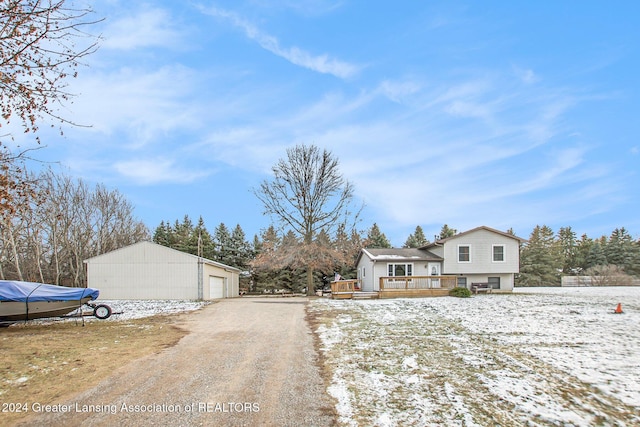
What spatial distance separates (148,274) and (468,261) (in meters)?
21.9

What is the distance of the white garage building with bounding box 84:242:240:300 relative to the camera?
2530cm

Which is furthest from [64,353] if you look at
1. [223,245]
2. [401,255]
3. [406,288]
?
[223,245]

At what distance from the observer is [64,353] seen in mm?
8164

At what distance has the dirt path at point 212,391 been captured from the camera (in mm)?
4586

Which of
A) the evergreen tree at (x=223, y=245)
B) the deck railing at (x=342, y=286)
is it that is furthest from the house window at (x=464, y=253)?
the evergreen tree at (x=223, y=245)

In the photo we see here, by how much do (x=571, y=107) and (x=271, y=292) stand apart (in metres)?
34.2

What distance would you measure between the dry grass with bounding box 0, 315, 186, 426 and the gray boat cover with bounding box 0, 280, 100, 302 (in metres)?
0.94

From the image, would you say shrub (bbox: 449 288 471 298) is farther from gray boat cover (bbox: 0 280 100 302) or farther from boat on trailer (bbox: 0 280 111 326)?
gray boat cover (bbox: 0 280 100 302)

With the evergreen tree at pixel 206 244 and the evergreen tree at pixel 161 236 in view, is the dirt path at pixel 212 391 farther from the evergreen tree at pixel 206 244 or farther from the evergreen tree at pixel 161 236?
the evergreen tree at pixel 161 236

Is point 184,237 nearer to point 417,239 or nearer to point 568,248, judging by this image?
point 417,239

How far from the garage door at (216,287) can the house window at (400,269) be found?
12779mm

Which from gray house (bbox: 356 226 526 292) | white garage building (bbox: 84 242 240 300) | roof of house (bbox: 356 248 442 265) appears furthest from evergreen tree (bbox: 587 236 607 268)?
white garage building (bbox: 84 242 240 300)

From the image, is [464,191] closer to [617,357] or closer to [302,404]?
[617,357]

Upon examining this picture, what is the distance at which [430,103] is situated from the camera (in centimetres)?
1541
